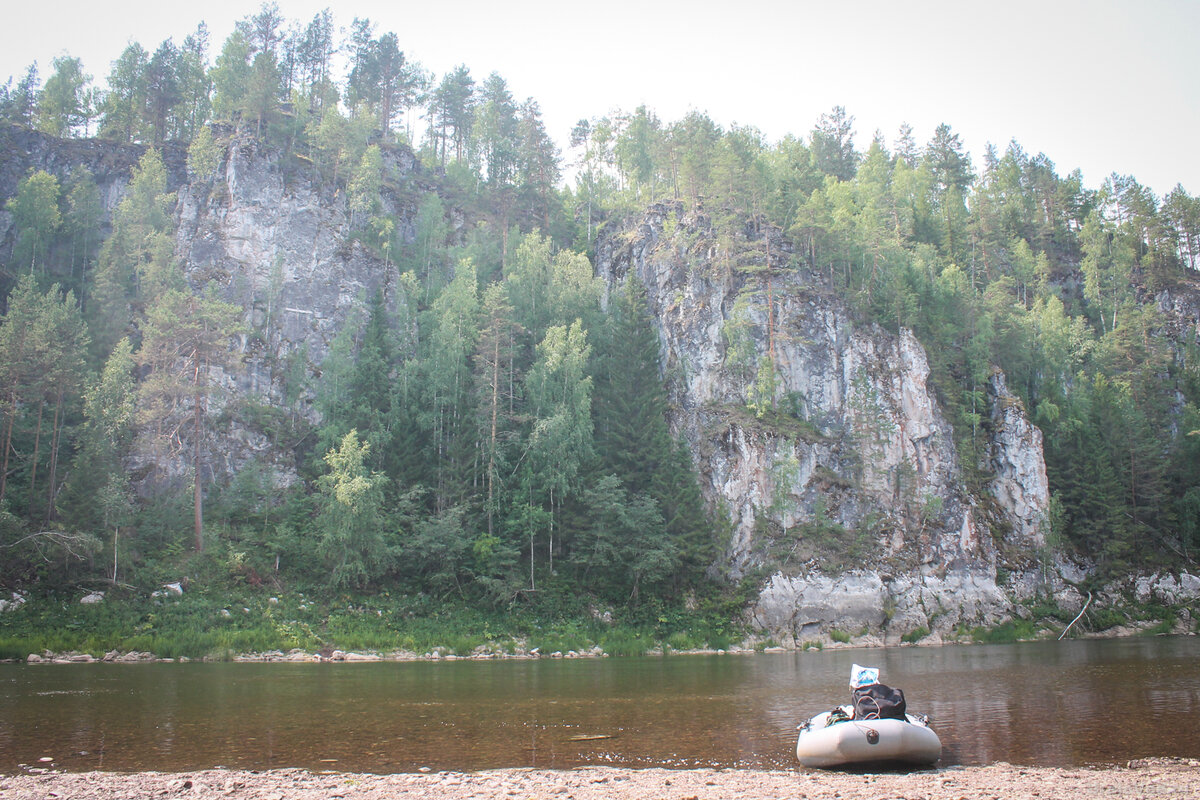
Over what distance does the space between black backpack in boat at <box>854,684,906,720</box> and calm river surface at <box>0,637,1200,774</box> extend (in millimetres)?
1110

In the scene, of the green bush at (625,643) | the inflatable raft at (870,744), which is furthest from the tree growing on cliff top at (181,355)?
the inflatable raft at (870,744)

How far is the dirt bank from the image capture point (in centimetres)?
926

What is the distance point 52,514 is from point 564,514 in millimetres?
25641

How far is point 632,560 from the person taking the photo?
4000 cm

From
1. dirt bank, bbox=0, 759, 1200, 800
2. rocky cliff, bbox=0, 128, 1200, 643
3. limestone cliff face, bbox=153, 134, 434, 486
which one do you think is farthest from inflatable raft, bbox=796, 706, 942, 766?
limestone cliff face, bbox=153, 134, 434, 486

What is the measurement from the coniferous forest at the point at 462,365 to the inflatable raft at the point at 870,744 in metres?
24.4

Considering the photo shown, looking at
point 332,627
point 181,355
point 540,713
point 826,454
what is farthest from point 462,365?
point 540,713

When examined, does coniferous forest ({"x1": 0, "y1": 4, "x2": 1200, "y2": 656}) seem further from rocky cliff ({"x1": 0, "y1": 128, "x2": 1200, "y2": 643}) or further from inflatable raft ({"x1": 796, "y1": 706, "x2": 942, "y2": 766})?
inflatable raft ({"x1": 796, "y1": 706, "x2": 942, "y2": 766})

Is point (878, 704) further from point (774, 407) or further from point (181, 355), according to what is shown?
point (181, 355)

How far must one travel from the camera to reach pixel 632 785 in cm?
994

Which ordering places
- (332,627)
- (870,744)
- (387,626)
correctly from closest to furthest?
(870,744) < (332,627) < (387,626)

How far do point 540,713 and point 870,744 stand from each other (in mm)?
7679

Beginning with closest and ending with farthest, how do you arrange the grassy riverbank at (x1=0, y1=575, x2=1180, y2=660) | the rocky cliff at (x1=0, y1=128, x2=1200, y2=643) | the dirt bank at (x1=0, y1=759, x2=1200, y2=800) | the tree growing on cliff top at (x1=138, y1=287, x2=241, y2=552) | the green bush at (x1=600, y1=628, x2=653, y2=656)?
the dirt bank at (x1=0, y1=759, x2=1200, y2=800) → the grassy riverbank at (x1=0, y1=575, x2=1180, y2=660) → the green bush at (x1=600, y1=628, x2=653, y2=656) → the tree growing on cliff top at (x1=138, y1=287, x2=241, y2=552) → the rocky cliff at (x1=0, y1=128, x2=1200, y2=643)

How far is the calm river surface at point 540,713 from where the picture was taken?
39.4 ft
